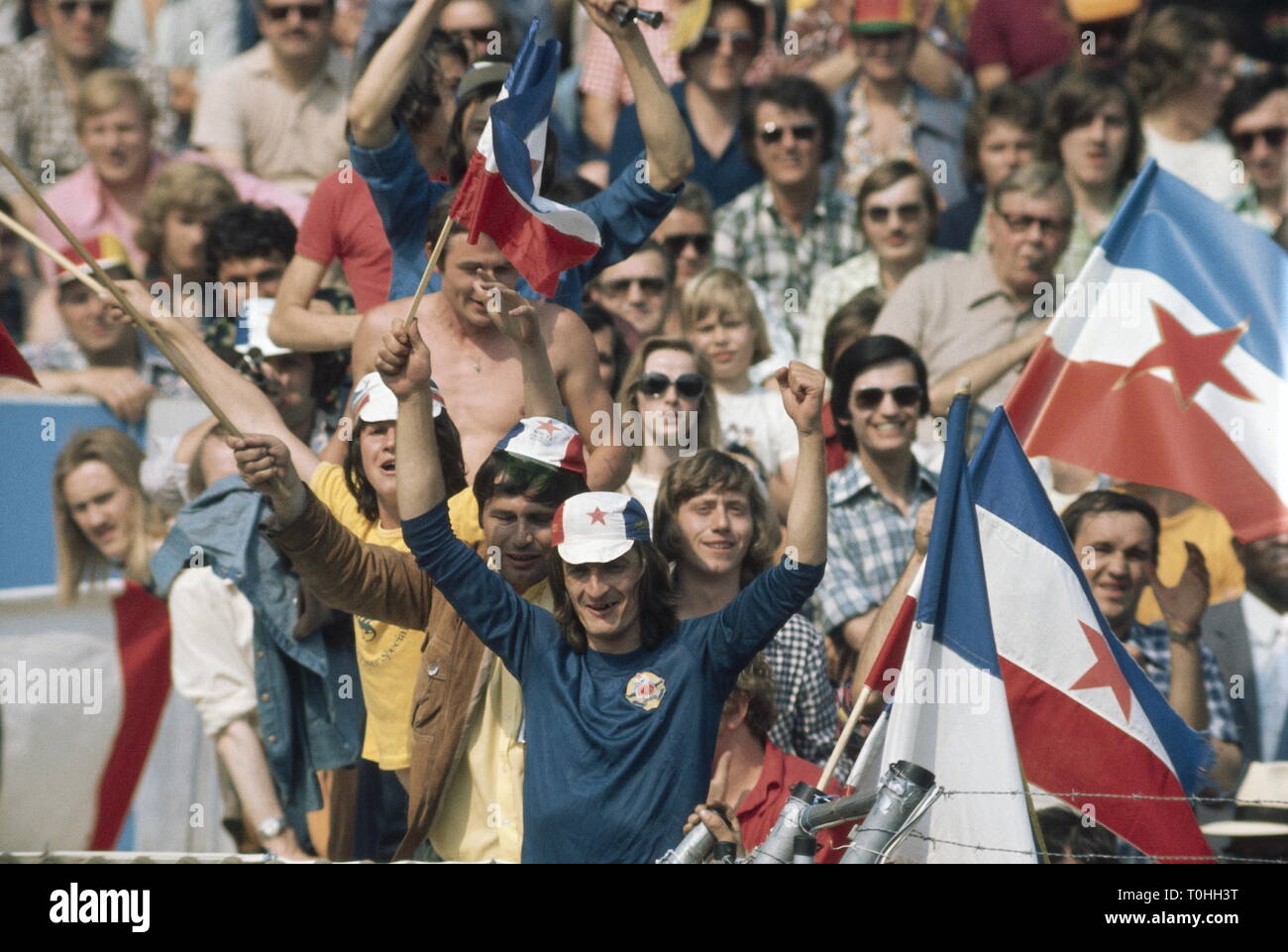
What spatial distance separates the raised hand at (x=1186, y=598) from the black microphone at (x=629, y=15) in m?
2.51

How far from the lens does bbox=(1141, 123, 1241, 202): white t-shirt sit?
394 inches

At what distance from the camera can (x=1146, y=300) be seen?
24.4ft

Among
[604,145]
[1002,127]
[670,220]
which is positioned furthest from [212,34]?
[1002,127]

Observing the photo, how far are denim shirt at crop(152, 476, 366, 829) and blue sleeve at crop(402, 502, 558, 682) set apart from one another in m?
1.44

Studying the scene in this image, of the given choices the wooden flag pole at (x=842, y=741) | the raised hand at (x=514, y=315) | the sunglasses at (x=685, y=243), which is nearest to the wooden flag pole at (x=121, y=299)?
the raised hand at (x=514, y=315)

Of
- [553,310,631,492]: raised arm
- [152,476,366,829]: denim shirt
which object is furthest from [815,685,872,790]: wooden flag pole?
[152,476,366,829]: denim shirt

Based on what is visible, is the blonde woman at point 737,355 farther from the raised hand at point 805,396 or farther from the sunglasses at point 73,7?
the sunglasses at point 73,7

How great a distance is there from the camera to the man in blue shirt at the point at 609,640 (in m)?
5.70

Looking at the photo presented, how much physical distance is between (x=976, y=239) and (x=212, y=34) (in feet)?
11.7

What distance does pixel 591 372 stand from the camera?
6.94m

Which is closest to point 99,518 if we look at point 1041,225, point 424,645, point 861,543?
point 424,645

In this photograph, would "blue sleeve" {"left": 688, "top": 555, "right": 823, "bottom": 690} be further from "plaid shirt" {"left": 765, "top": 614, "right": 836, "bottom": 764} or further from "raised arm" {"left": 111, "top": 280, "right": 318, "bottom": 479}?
"raised arm" {"left": 111, "top": 280, "right": 318, "bottom": 479}

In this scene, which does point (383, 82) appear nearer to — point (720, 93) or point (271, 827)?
point (271, 827)
